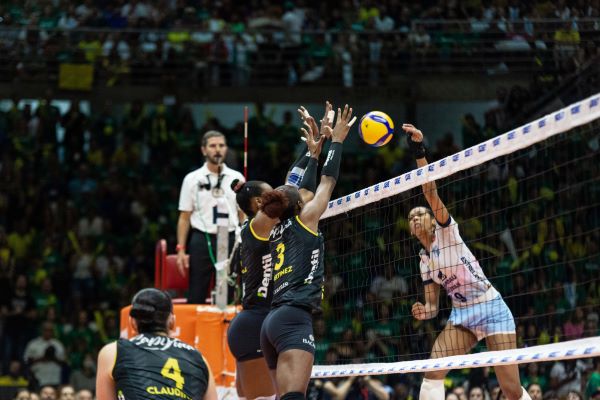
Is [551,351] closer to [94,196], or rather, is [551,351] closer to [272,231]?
[272,231]

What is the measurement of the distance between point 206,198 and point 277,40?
35.5 ft

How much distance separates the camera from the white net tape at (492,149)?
709cm

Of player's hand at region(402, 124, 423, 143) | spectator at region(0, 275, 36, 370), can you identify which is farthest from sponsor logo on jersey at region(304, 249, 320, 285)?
spectator at region(0, 275, 36, 370)

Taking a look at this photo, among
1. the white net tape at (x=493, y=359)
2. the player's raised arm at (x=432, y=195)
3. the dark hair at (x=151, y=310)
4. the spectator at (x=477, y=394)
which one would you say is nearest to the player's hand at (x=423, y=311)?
the white net tape at (x=493, y=359)

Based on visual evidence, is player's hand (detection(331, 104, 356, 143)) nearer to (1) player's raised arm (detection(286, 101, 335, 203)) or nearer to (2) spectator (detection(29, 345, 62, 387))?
(1) player's raised arm (detection(286, 101, 335, 203))

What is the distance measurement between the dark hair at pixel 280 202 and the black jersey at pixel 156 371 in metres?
1.83

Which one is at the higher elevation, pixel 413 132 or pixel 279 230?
pixel 413 132

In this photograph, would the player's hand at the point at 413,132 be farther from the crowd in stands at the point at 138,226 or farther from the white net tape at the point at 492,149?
the crowd in stands at the point at 138,226

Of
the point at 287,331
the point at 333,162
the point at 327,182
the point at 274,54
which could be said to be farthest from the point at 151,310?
the point at 274,54

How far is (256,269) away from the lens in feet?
28.6

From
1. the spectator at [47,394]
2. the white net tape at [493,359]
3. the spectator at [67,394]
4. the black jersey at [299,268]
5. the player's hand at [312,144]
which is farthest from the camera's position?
the spectator at [67,394]

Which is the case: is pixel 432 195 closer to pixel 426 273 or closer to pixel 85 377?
pixel 426 273

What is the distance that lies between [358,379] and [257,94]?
9.48 metres

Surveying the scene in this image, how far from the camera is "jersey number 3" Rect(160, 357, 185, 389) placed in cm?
627
